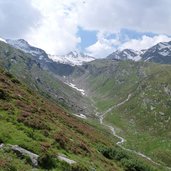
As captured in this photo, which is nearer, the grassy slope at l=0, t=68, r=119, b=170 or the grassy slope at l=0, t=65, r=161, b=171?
the grassy slope at l=0, t=65, r=161, b=171

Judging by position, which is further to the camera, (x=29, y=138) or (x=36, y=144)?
(x=29, y=138)

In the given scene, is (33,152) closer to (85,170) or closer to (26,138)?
(26,138)

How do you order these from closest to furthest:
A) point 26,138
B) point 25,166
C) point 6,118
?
point 25,166 < point 26,138 < point 6,118

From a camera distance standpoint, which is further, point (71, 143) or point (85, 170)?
point (71, 143)

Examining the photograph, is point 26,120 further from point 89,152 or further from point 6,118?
point 89,152

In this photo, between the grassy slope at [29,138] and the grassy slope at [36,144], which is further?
the grassy slope at [29,138]

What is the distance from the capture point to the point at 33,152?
30.2 meters

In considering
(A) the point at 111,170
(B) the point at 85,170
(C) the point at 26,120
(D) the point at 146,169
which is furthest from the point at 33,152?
(D) the point at 146,169

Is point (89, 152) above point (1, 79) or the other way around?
the other way around

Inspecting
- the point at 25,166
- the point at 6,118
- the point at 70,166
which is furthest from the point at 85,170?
Answer: the point at 6,118

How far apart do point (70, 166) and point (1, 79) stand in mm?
24177

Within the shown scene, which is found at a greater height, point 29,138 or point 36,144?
point 29,138

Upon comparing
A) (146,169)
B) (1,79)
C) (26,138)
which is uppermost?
(1,79)

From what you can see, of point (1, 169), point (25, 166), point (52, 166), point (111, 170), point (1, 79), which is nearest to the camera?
point (1, 169)
